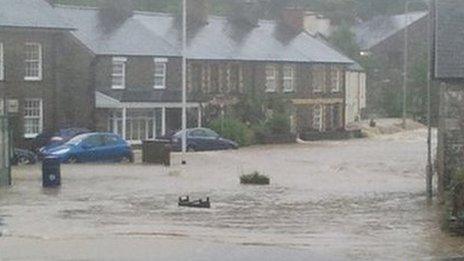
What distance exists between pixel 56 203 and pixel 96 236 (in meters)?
7.39

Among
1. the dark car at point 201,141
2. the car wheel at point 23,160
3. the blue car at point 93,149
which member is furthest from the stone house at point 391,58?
the car wheel at point 23,160

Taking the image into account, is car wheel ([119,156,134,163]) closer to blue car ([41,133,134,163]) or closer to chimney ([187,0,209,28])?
blue car ([41,133,134,163])

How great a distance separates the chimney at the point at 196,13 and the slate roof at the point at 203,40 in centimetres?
55

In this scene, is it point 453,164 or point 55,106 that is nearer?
point 453,164

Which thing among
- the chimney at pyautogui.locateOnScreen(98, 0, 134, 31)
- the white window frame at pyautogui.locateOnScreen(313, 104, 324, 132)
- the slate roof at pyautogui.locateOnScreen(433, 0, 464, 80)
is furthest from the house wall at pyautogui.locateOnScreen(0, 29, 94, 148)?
the slate roof at pyautogui.locateOnScreen(433, 0, 464, 80)

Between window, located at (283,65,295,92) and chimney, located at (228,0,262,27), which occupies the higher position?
chimney, located at (228,0,262,27)

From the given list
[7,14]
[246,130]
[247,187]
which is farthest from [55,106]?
[247,187]

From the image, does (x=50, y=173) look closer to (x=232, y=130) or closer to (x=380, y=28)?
(x=232, y=130)

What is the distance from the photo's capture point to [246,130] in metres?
61.5

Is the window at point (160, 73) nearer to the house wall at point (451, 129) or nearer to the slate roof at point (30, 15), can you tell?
the slate roof at point (30, 15)

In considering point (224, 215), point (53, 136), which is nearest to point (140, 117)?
point (53, 136)

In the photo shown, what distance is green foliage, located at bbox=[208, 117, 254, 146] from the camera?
198 feet

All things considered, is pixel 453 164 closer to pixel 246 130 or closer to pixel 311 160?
pixel 311 160

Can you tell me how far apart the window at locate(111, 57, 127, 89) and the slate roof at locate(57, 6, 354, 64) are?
505mm
